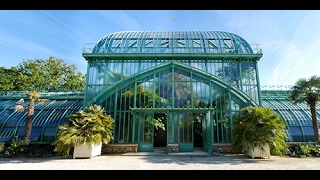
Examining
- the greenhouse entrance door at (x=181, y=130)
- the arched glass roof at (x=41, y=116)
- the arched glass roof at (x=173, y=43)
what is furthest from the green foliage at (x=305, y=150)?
the arched glass roof at (x=41, y=116)

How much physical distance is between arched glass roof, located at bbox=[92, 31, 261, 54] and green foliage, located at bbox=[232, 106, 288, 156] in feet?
26.4

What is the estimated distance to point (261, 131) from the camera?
13430mm

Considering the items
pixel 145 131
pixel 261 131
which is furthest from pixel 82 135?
pixel 261 131

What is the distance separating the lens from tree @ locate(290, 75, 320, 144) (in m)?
16.3

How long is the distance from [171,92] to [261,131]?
8326 millimetres

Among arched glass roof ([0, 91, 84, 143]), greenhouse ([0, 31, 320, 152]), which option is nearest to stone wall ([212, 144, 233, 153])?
greenhouse ([0, 31, 320, 152])

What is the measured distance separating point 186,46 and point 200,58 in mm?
2273

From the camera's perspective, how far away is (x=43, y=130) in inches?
721

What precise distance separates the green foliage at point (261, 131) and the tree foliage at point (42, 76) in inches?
1292

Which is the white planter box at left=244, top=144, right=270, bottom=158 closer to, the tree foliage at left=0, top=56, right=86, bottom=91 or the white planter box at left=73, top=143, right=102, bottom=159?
the white planter box at left=73, top=143, right=102, bottom=159

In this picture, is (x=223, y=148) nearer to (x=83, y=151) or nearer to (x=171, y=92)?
(x=171, y=92)

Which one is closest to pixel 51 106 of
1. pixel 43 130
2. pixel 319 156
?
pixel 43 130

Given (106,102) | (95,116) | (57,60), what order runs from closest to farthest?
(95,116) < (106,102) < (57,60)

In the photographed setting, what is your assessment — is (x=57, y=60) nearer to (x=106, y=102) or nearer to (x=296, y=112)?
(x=106, y=102)
